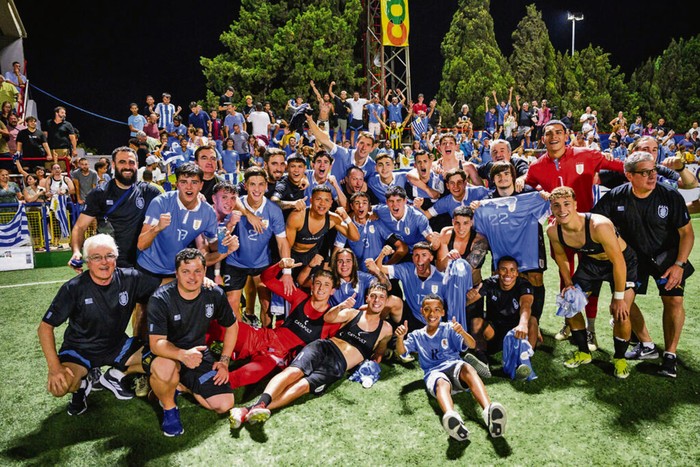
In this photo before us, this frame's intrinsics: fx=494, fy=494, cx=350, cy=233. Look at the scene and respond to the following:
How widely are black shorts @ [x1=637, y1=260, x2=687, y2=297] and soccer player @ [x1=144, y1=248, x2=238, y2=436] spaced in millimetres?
4006

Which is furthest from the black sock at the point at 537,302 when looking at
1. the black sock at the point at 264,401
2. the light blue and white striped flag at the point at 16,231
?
the light blue and white striped flag at the point at 16,231

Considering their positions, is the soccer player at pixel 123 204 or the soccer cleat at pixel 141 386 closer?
the soccer cleat at pixel 141 386

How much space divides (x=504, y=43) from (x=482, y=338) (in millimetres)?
45472

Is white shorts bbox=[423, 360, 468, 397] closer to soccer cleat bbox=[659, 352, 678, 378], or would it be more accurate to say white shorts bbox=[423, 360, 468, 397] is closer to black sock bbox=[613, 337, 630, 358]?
black sock bbox=[613, 337, 630, 358]

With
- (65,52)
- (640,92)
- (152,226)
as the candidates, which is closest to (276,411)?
(152,226)

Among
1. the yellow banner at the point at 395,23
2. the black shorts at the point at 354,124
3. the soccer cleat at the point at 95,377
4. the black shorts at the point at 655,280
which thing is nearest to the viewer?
the soccer cleat at the point at 95,377

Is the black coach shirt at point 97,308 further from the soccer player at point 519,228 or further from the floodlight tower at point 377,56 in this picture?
the floodlight tower at point 377,56

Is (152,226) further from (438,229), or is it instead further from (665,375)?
(665,375)

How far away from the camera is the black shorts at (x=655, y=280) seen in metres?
4.72

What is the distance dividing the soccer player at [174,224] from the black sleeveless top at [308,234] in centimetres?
87

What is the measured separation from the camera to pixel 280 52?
23.5 m

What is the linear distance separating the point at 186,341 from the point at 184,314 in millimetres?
255

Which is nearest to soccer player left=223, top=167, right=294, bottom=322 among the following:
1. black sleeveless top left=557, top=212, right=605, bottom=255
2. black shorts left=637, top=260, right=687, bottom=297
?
black sleeveless top left=557, top=212, right=605, bottom=255

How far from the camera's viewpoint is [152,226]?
4.94 meters
